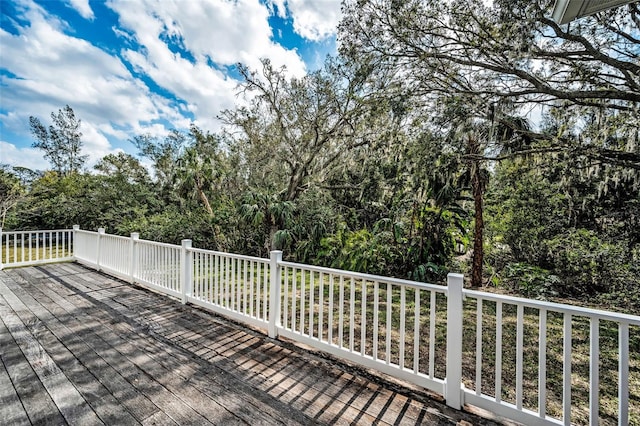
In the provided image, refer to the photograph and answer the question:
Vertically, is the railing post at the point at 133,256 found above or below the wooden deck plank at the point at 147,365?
above

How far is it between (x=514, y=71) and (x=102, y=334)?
5.88 m

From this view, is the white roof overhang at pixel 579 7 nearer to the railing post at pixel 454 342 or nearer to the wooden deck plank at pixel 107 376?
the railing post at pixel 454 342

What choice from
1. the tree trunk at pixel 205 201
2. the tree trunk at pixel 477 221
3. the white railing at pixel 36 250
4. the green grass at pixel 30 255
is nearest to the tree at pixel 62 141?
the green grass at pixel 30 255

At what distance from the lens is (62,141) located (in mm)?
18266

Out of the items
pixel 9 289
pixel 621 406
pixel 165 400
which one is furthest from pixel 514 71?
pixel 9 289

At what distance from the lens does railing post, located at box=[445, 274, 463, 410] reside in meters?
1.98

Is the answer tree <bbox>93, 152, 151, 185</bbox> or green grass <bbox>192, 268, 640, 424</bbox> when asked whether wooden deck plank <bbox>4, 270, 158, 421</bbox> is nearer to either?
green grass <bbox>192, 268, 640, 424</bbox>

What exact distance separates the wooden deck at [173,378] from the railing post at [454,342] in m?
0.10

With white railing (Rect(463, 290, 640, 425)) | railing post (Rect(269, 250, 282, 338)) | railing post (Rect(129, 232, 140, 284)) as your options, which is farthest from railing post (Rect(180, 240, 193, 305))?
white railing (Rect(463, 290, 640, 425))

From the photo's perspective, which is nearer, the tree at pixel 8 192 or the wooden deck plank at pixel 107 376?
the wooden deck plank at pixel 107 376

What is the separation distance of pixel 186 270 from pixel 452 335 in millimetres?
3437

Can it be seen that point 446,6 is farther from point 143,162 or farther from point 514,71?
point 143,162

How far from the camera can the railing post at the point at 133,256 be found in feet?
16.3

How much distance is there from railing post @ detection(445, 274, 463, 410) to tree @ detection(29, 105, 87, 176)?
897 inches
